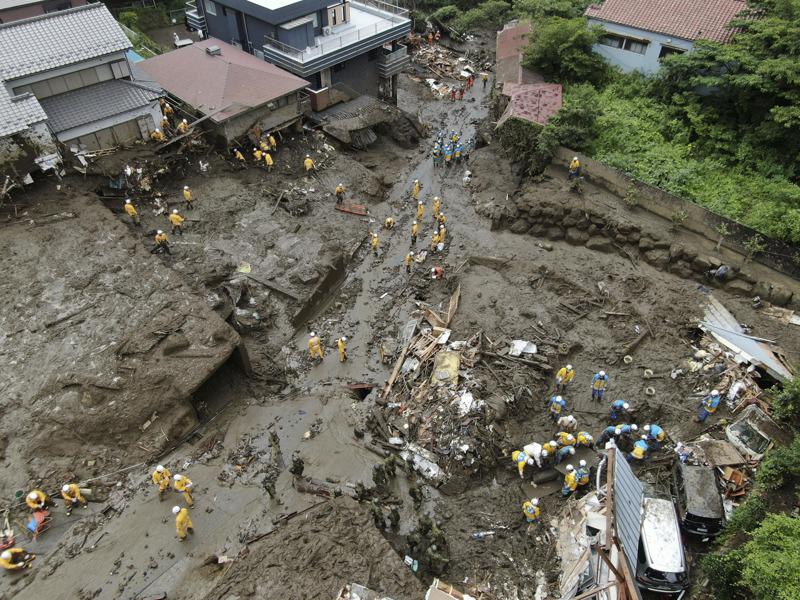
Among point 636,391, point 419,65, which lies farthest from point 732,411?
point 419,65

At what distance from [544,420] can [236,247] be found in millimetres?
13866

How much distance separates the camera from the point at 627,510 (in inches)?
436

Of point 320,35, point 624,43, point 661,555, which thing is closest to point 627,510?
point 661,555

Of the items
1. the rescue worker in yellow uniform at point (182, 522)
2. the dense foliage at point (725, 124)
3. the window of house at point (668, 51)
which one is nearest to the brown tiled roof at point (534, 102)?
the dense foliage at point (725, 124)

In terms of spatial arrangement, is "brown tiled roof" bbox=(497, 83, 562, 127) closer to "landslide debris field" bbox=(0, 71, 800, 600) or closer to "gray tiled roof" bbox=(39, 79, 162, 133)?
"landslide debris field" bbox=(0, 71, 800, 600)

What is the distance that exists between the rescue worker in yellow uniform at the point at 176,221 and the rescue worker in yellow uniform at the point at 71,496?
428 inches

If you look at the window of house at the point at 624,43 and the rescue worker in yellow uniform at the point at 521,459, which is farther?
the window of house at the point at 624,43

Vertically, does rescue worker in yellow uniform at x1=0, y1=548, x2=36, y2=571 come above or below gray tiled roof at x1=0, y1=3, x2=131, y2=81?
below

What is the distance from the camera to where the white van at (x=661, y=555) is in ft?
35.3

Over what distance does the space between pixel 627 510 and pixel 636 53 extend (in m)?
23.5

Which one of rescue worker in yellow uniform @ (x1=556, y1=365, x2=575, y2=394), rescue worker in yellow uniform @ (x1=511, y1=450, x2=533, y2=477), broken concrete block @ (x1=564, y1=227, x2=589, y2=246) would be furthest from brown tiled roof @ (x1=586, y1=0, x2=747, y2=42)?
rescue worker in yellow uniform @ (x1=511, y1=450, x2=533, y2=477)

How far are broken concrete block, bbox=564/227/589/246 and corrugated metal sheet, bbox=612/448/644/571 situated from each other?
39.3 ft

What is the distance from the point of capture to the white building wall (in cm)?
2383

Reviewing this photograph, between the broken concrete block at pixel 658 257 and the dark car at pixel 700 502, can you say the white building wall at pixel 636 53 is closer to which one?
the broken concrete block at pixel 658 257
